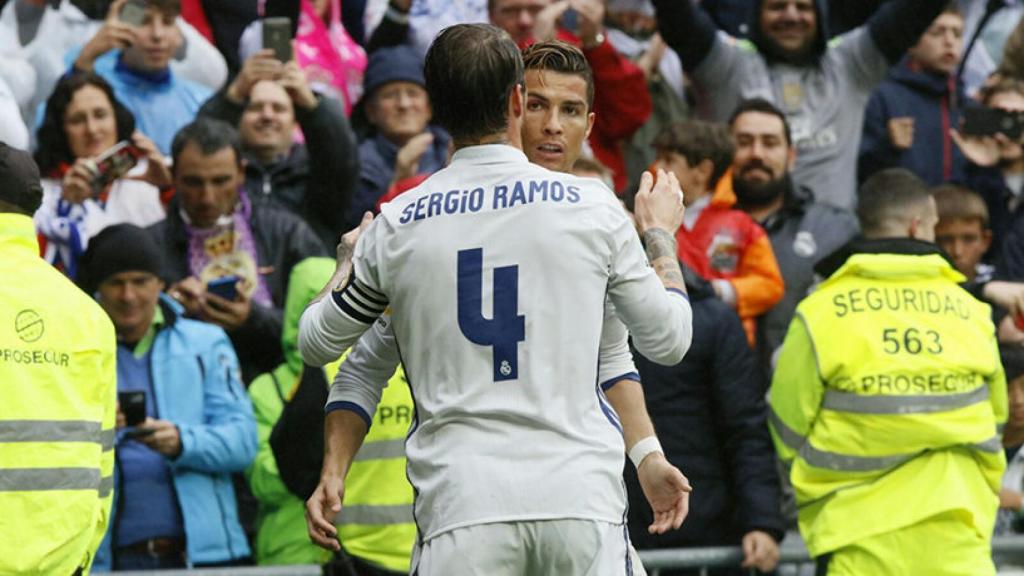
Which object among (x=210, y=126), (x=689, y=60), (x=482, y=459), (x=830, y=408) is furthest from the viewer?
(x=689, y=60)

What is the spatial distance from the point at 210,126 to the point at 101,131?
611 mm

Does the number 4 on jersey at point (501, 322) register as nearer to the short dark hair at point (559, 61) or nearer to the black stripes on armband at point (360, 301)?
the black stripes on armband at point (360, 301)

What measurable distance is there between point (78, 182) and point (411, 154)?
6.03 ft

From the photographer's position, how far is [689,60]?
11562 millimetres

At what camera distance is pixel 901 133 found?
11.5 meters

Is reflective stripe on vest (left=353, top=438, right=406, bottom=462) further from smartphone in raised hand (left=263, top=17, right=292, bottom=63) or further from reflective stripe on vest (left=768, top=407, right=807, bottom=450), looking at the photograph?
smartphone in raised hand (left=263, top=17, right=292, bottom=63)

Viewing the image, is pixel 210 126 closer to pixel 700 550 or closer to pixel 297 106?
pixel 297 106

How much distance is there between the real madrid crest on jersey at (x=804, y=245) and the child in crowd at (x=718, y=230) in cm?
22

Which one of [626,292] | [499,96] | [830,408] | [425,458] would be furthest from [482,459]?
[830,408]

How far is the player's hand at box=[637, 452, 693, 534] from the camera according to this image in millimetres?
5539

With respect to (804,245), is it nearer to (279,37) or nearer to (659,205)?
(279,37)

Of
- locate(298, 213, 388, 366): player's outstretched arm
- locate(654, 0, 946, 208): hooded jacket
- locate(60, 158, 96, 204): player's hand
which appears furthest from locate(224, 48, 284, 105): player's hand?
locate(298, 213, 388, 366): player's outstretched arm

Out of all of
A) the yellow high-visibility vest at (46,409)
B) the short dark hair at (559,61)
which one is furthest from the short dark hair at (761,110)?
the yellow high-visibility vest at (46,409)

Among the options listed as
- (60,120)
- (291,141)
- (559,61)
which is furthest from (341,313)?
(291,141)
